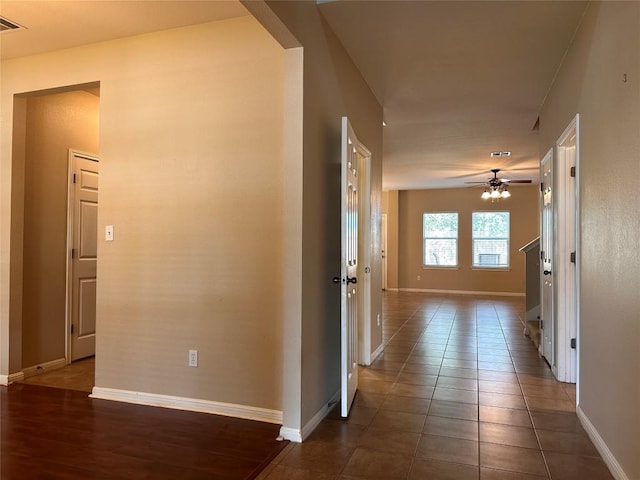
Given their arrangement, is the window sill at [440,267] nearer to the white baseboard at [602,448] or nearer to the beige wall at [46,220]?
the white baseboard at [602,448]

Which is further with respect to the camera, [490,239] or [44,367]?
[490,239]

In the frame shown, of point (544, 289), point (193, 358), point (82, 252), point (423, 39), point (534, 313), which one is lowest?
point (534, 313)

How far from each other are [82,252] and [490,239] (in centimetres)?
902

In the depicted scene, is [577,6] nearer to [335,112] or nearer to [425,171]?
[335,112]

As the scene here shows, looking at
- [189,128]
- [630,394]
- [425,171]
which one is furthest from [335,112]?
[425,171]

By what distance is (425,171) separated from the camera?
27.4 feet

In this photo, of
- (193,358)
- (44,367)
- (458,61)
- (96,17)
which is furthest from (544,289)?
(44,367)

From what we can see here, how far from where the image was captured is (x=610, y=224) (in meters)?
2.19

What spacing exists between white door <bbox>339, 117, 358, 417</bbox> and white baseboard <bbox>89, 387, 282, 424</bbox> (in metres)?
0.52

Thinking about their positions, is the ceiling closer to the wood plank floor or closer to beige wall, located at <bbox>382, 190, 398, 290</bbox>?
the wood plank floor

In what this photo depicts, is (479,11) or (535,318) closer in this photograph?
(479,11)

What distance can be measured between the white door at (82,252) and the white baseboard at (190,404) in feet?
3.86

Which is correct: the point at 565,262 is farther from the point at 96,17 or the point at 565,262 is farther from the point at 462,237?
the point at 462,237

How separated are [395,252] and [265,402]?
8525mm
